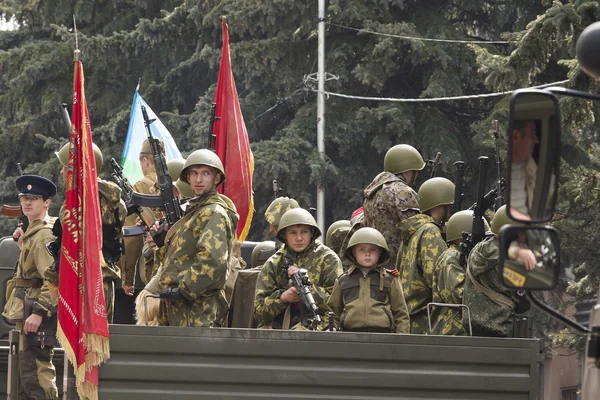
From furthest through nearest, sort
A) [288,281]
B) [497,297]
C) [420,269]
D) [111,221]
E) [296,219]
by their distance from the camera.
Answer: [420,269], [111,221], [296,219], [288,281], [497,297]

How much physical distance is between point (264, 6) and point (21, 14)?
22.5ft

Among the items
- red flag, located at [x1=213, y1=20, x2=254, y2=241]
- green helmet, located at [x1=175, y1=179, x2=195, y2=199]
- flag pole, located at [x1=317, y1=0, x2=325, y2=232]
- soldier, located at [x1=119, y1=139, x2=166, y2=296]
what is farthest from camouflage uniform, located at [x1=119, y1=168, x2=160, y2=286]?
flag pole, located at [x1=317, y1=0, x2=325, y2=232]

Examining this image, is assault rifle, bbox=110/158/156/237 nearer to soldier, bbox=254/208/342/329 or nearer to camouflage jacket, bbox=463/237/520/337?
soldier, bbox=254/208/342/329

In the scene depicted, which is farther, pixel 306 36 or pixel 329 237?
pixel 306 36

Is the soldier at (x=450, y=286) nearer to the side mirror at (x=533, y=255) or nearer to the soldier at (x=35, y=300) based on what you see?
the soldier at (x=35, y=300)

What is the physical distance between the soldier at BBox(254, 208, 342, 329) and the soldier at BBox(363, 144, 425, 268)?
0.87m

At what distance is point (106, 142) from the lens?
26344 mm

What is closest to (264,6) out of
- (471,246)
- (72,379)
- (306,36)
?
(306,36)

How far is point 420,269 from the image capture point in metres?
9.13

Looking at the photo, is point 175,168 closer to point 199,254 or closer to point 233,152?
point 233,152

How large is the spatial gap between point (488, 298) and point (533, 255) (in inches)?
139

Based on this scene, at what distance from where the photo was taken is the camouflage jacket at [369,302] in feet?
26.6

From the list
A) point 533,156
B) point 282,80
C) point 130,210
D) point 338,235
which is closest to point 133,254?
point 130,210

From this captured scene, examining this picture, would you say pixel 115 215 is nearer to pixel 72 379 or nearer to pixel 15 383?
pixel 15 383
